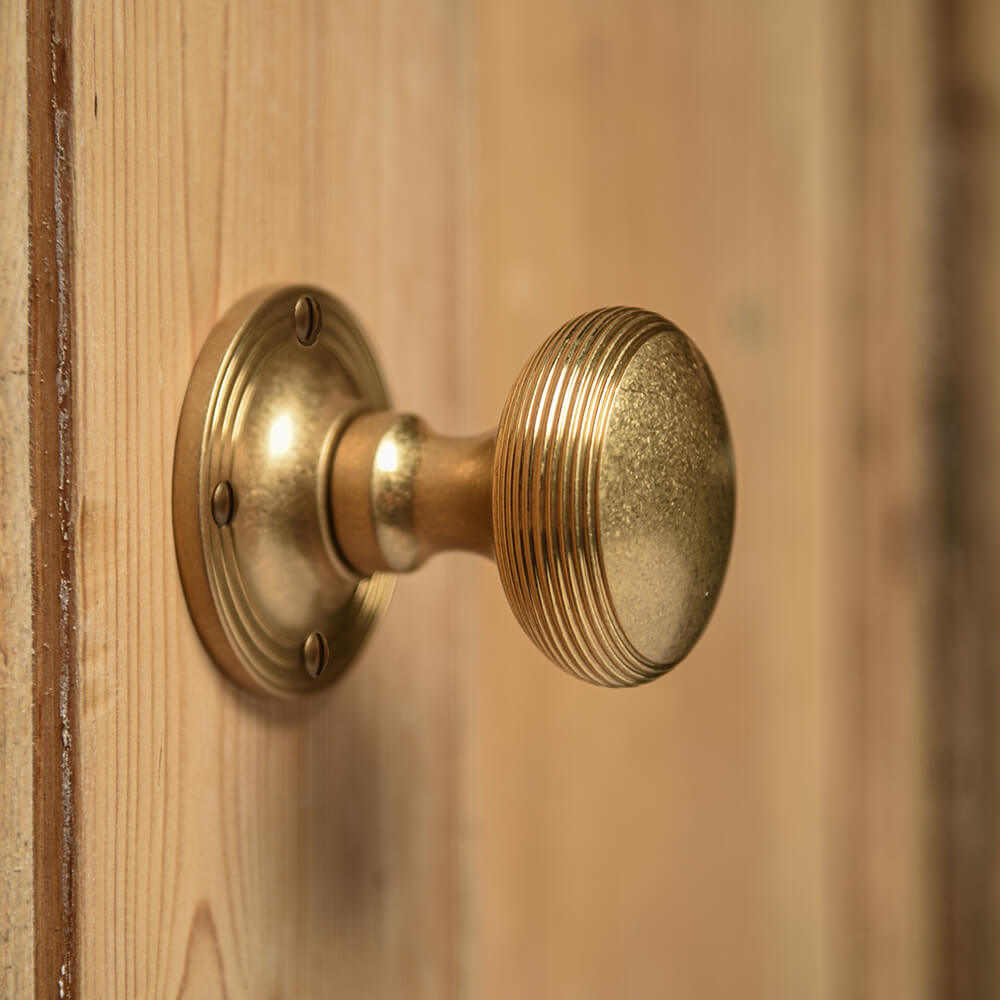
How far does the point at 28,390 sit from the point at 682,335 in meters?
0.14

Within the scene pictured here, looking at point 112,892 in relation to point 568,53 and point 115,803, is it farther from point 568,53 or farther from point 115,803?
point 568,53

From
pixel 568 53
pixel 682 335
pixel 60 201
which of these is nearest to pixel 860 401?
pixel 568 53

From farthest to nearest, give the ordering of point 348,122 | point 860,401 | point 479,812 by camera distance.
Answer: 1. point 860,401
2. point 479,812
3. point 348,122

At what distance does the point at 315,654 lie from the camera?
263mm

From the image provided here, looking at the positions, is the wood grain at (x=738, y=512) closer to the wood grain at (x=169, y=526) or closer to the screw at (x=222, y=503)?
the wood grain at (x=169, y=526)

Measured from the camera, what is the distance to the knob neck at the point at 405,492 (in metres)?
0.24

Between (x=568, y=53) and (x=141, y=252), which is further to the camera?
(x=568, y=53)

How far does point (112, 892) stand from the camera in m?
0.21

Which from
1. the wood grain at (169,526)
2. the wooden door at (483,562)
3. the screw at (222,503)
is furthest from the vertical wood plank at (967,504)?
the screw at (222,503)

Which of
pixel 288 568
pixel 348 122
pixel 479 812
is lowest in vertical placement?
pixel 479 812

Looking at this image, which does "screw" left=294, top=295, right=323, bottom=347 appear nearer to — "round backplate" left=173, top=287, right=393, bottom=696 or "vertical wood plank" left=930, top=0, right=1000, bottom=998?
"round backplate" left=173, top=287, right=393, bottom=696

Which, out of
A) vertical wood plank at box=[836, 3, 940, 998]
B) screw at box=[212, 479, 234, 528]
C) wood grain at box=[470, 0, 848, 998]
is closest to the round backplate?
screw at box=[212, 479, 234, 528]

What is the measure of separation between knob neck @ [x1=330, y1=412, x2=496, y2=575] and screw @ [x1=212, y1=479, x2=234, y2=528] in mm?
32

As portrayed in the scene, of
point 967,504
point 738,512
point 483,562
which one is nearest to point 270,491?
point 483,562
